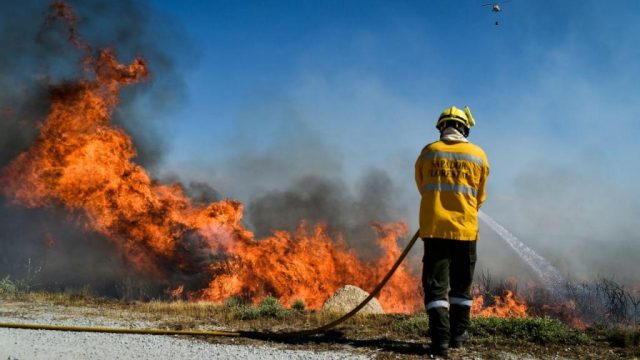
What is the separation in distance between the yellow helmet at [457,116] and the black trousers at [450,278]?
139 centimetres

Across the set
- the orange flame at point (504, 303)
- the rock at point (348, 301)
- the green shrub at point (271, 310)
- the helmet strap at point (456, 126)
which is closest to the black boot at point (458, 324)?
the helmet strap at point (456, 126)

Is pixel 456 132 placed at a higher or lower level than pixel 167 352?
higher

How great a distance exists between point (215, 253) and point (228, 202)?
9.80 feet

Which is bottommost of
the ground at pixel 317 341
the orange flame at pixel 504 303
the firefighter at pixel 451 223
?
the orange flame at pixel 504 303

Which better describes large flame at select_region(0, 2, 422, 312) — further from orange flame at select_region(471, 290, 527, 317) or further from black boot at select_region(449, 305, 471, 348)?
black boot at select_region(449, 305, 471, 348)

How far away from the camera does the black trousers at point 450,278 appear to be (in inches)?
187

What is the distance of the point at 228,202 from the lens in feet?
72.3

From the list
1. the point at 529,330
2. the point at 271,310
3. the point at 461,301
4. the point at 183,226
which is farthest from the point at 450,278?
the point at 183,226

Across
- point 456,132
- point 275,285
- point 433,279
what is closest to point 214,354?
point 433,279

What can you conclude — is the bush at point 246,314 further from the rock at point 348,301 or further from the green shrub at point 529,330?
the green shrub at point 529,330

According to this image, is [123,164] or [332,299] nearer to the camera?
[332,299]

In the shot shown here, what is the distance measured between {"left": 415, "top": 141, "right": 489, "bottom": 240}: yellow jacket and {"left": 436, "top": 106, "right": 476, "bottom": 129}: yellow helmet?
342mm

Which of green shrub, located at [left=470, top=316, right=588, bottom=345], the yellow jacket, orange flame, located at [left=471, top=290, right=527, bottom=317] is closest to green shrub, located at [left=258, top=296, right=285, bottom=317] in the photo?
green shrub, located at [left=470, top=316, right=588, bottom=345]

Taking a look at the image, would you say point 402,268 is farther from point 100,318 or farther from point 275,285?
point 100,318
